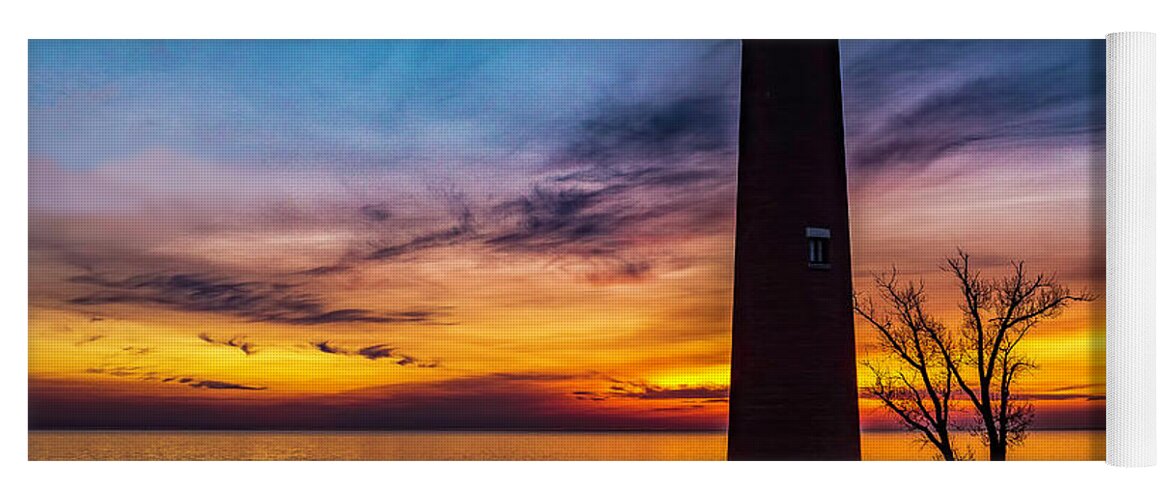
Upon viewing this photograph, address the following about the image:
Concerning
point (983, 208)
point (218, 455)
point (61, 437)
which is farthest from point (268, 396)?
point (983, 208)

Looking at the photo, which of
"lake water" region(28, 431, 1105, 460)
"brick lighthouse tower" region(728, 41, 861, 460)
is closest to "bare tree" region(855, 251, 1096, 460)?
"lake water" region(28, 431, 1105, 460)

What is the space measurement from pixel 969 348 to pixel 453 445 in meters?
3.31

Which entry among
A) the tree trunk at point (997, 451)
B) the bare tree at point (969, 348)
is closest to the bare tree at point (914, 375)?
the bare tree at point (969, 348)

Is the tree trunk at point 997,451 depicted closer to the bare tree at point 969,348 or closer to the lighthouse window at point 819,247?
the bare tree at point 969,348

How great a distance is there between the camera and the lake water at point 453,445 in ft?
31.6

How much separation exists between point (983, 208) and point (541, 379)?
9.58 feet

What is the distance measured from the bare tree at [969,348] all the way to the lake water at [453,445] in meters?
0.17

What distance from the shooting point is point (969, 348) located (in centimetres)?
981

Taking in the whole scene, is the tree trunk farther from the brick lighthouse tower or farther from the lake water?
the brick lighthouse tower

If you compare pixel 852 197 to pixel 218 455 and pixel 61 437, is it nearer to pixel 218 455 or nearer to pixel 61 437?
pixel 218 455

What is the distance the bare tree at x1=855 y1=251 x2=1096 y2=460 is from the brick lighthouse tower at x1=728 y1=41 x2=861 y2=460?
0.29m

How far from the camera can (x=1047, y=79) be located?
952 centimetres

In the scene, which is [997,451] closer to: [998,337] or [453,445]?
[998,337]

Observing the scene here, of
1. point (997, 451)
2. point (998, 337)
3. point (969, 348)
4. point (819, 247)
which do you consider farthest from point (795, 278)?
point (997, 451)
